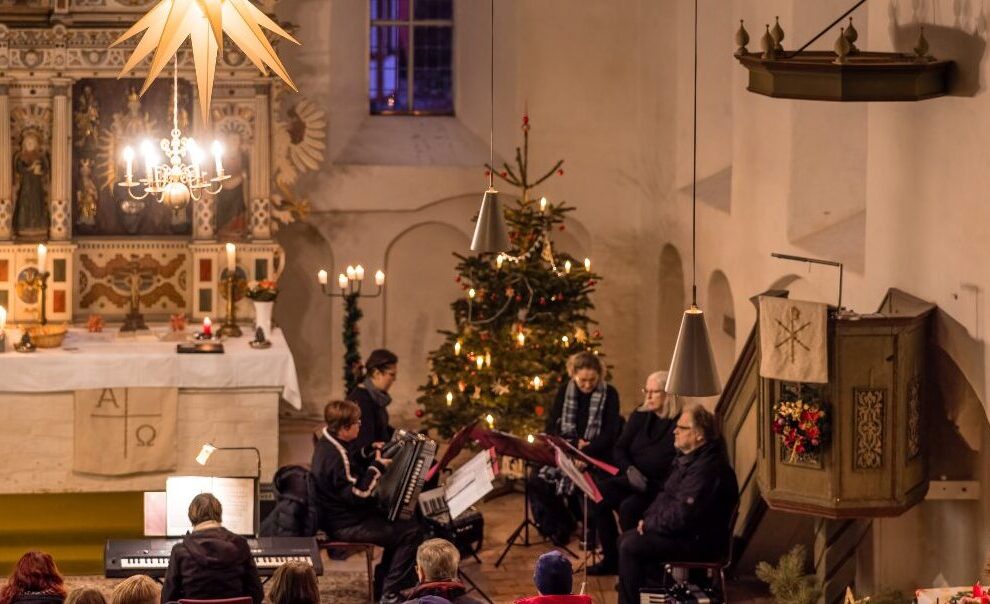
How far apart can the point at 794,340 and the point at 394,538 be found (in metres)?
3.06

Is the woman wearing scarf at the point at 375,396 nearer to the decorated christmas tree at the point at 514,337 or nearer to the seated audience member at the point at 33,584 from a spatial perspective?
the decorated christmas tree at the point at 514,337

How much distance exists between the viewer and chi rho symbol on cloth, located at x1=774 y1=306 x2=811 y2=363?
31.6 feet

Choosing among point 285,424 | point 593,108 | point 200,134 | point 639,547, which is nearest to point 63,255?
point 200,134

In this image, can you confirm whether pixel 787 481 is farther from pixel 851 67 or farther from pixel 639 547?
pixel 851 67

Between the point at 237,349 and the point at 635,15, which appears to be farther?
the point at 635,15

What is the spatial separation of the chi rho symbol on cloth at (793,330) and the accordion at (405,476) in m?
2.59

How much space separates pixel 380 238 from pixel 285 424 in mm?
1963

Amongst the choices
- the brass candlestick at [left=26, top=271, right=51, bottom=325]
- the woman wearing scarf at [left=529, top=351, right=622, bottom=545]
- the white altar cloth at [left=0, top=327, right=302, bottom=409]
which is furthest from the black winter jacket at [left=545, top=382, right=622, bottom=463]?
the brass candlestick at [left=26, top=271, right=51, bottom=325]

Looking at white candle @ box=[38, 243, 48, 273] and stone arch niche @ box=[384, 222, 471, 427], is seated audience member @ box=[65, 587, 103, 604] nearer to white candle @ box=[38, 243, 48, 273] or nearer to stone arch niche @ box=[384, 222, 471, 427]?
white candle @ box=[38, 243, 48, 273]

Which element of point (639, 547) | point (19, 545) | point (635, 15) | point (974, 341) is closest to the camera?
point (974, 341)

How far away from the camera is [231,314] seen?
15.1 metres

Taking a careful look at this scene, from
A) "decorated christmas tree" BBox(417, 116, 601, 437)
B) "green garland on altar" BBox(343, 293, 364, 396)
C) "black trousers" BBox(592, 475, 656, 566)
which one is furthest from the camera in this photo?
"green garland on altar" BBox(343, 293, 364, 396)

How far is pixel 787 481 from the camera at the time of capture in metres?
9.98

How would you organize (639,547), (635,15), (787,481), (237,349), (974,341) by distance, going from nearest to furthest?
(974,341), (787,481), (639,547), (237,349), (635,15)
